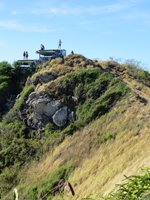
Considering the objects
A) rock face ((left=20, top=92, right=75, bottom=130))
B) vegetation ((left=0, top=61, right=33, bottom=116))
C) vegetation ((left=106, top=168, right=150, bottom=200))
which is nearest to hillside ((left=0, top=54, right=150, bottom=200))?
rock face ((left=20, top=92, right=75, bottom=130))

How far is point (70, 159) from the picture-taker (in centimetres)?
3956

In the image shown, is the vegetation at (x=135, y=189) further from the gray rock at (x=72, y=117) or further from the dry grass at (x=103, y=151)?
the gray rock at (x=72, y=117)

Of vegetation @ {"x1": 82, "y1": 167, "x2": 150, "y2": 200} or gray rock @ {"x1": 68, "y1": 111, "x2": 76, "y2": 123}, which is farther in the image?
gray rock @ {"x1": 68, "y1": 111, "x2": 76, "y2": 123}

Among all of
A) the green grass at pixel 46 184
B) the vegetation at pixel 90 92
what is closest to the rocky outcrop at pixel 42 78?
the vegetation at pixel 90 92

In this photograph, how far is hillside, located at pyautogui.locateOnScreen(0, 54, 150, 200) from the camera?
118 ft

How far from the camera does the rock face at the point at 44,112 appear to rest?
1780 inches

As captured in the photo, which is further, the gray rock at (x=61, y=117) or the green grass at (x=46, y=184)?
the gray rock at (x=61, y=117)

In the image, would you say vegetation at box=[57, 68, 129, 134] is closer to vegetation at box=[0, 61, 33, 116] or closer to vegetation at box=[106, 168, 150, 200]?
vegetation at box=[0, 61, 33, 116]

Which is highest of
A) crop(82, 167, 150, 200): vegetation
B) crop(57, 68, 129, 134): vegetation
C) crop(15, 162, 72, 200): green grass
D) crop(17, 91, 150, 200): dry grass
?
crop(82, 167, 150, 200): vegetation

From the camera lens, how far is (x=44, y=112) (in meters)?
46.6

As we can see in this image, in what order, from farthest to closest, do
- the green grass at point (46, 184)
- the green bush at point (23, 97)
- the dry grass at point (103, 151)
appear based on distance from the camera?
the green bush at point (23, 97), the green grass at point (46, 184), the dry grass at point (103, 151)

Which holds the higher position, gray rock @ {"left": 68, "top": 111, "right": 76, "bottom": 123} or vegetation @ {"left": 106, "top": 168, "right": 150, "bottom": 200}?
vegetation @ {"left": 106, "top": 168, "right": 150, "bottom": 200}

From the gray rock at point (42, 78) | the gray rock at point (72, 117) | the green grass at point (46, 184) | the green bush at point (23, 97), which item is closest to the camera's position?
the green grass at point (46, 184)

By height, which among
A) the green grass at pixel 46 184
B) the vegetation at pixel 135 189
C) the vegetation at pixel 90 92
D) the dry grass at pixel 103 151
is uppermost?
the vegetation at pixel 135 189
